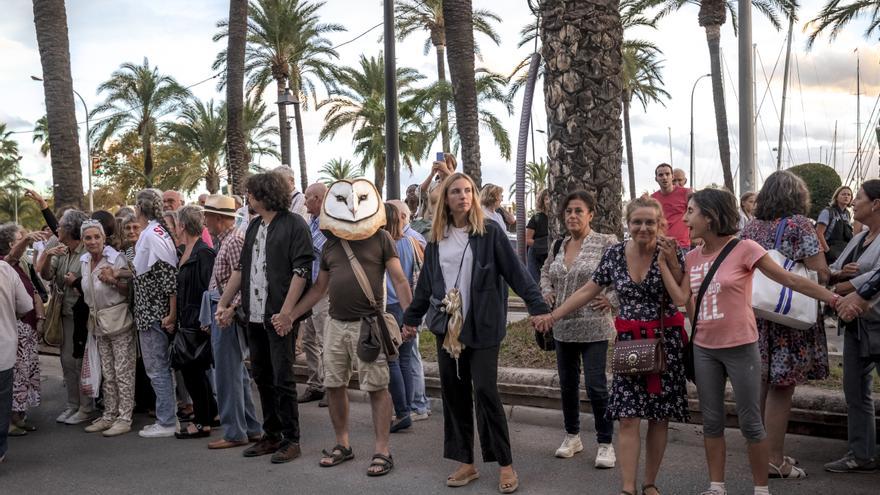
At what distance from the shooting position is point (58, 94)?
45.2 feet

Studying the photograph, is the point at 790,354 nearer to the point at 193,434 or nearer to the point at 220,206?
the point at 220,206

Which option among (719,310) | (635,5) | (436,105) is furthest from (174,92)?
(719,310)

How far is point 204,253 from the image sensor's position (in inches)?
286

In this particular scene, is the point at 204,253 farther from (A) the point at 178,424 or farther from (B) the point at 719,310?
(B) the point at 719,310

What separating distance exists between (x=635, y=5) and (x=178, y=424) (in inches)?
1139

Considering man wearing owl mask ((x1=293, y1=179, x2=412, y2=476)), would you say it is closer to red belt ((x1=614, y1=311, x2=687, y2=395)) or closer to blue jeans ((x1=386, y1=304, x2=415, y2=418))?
blue jeans ((x1=386, y1=304, x2=415, y2=418))

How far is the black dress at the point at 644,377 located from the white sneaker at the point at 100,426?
4994 mm

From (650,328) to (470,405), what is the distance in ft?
4.42

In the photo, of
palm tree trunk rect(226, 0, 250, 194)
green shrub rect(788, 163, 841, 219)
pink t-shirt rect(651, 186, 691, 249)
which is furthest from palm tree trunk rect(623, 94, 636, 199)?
pink t-shirt rect(651, 186, 691, 249)

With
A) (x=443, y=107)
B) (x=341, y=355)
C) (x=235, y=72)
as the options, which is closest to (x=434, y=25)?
(x=443, y=107)

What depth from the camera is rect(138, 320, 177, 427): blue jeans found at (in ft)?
24.7

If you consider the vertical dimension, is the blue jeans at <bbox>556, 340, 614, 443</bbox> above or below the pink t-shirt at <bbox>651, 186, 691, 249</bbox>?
below

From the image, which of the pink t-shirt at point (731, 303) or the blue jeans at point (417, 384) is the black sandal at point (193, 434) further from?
the pink t-shirt at point (731, 303)

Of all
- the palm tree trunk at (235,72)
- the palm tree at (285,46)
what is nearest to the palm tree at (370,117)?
the palm tree at (285,46)
